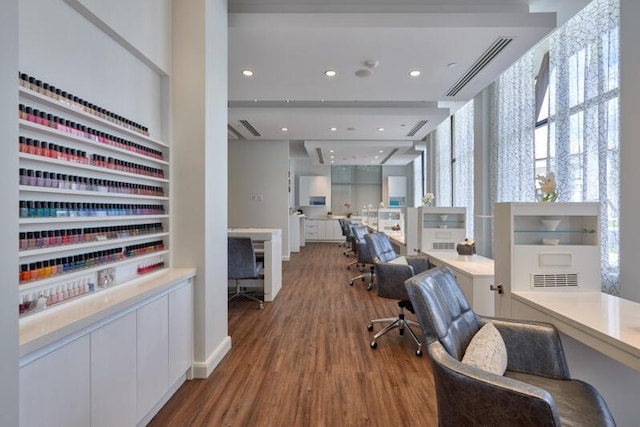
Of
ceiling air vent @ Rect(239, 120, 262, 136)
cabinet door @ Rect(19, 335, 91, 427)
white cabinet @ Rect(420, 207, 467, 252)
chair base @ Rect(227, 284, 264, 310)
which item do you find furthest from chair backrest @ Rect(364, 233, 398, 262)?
ceiling air vent @ Rect(239, 120, 262, 136)

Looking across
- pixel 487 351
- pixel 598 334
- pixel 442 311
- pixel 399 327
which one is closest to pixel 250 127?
pixel 399 327

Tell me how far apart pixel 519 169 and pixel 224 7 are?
4.02 m

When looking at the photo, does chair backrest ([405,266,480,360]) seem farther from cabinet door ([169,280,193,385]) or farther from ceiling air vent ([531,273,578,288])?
cabinet door ([169,280,193,385])

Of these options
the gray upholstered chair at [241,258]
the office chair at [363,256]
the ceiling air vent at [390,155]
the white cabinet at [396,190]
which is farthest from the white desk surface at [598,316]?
the white cabinet at [396,190]

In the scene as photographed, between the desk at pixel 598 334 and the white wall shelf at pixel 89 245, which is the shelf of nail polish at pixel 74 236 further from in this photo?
the desk at pixel 598 334

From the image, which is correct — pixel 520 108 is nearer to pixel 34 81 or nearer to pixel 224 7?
pixel 224 7

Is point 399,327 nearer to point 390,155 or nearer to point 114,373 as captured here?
point 114,373

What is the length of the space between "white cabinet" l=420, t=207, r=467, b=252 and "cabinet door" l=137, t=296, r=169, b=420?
295cm

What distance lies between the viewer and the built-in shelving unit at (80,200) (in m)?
1.31

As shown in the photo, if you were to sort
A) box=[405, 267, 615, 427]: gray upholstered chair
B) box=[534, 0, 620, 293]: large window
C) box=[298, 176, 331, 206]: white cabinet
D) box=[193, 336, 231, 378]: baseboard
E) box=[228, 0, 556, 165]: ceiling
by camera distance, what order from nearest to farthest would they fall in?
box=[405, 267, 615, 427]: gray upholstered chair < box=[193, 336, 231, 378]: baseboard < box=[534, 0, 620, 293]: large window < box=[228, 0, 556, 165]: ceiling < box=[298, 176, 331, 206]: white cabinet

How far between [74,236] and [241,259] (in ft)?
7.71

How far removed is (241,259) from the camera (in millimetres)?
3859

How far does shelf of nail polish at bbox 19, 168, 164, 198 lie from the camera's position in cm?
130

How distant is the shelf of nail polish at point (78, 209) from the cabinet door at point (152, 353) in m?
0.56
